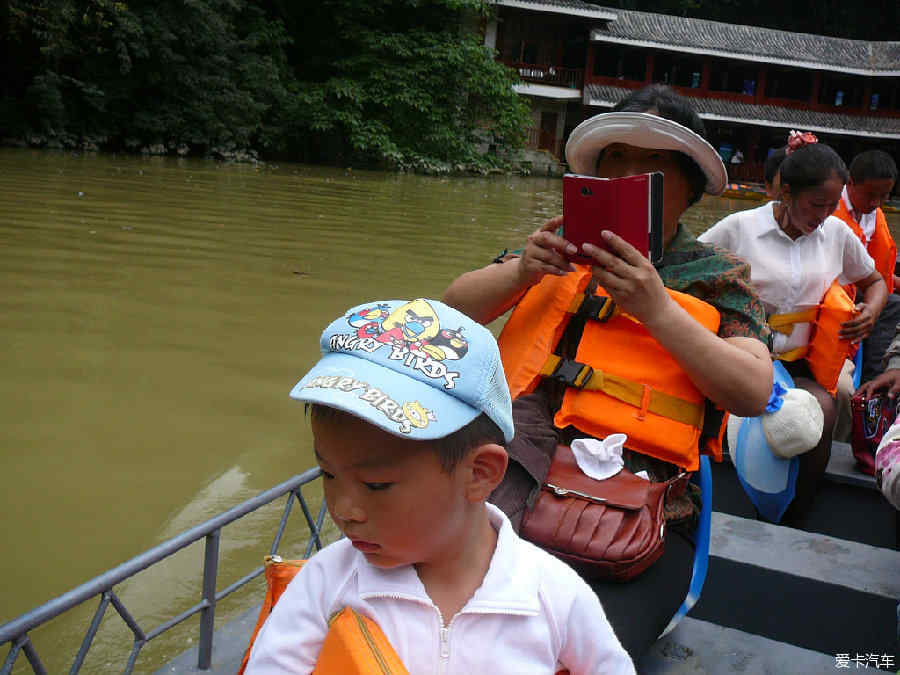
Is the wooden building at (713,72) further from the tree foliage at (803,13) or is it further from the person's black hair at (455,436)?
the person's black hair at (455,436)

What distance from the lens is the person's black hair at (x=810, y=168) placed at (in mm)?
2889

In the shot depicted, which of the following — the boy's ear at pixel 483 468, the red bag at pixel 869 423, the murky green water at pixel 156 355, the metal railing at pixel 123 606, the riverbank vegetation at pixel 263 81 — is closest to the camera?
the boy's ear at pixel 483 468

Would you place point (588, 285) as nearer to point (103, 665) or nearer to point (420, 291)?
point (103, 665)

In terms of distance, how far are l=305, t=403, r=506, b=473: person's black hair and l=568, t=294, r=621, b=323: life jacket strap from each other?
25.2 inches

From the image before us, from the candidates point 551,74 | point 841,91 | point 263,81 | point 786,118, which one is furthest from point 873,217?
point 841,91

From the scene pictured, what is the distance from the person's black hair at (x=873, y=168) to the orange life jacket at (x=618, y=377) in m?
2.66

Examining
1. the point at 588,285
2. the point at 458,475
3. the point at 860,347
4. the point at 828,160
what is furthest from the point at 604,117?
the point at 860,347

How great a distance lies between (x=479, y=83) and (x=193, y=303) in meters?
18.3

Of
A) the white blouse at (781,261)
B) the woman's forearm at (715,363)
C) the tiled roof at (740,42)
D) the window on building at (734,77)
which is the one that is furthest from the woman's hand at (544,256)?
the window on building at (734,77)

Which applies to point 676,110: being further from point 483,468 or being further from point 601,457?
point 483,468

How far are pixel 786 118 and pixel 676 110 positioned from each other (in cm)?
3075

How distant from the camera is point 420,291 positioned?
7914 millimetres

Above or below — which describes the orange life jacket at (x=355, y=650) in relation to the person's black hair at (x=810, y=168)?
below

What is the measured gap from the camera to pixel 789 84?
3083 centimetres
